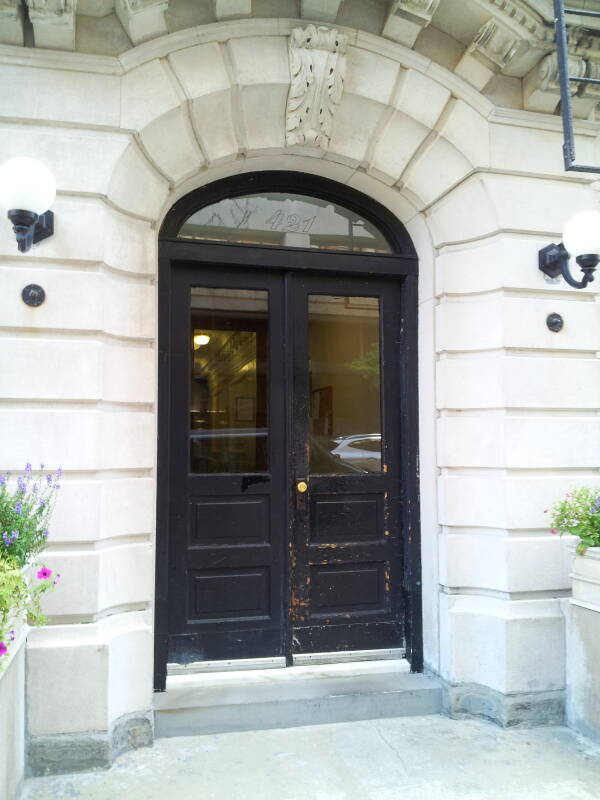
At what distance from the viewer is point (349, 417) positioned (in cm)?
493

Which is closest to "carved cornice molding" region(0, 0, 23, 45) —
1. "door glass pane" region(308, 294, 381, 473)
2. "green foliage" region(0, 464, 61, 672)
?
"door glass pane" region(308, 294, 381, 473)

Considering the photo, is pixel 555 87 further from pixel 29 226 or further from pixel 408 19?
pixel 29 226

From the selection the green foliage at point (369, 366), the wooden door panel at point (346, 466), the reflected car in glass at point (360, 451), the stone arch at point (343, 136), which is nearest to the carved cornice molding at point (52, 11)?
the stone arch at point (343, 136)

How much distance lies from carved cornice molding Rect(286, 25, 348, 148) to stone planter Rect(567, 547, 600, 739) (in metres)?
3.48

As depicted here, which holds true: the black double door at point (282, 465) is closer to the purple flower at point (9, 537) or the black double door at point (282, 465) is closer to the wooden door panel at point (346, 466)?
the wooden door panel at point (346, 466)

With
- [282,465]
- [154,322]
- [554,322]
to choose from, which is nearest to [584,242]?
[554,322]

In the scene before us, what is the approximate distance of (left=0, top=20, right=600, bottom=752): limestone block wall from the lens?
392cm

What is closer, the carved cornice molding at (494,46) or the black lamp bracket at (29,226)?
the black lamp bracket at (29,226)

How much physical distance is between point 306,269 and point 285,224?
0.41 meters

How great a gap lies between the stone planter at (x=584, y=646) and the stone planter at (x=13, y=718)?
345 centimetres

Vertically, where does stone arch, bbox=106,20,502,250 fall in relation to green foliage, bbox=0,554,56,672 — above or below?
above

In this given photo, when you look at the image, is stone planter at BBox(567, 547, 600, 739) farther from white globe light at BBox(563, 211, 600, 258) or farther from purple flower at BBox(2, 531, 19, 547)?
purple flower at BBox(2, 531, 19, 547)

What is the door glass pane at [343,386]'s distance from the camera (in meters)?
4.89

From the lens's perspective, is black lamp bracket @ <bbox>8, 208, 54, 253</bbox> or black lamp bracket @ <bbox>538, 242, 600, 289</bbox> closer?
black lamp bracket @ <bbox>8, 208, 54, 253</bbox>
